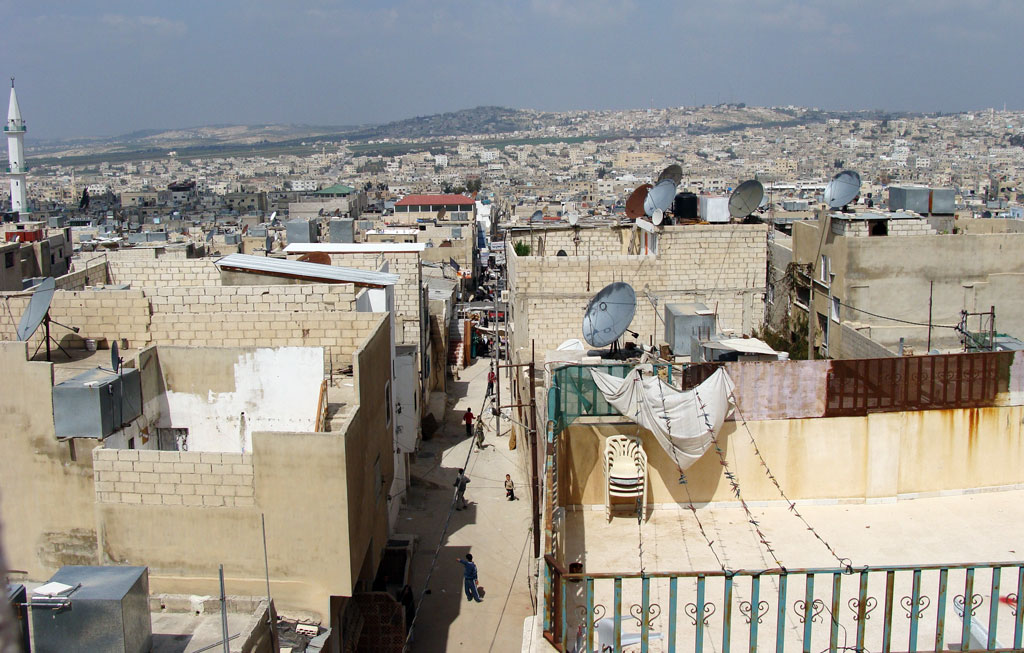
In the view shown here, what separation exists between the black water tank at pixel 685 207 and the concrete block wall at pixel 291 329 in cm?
856

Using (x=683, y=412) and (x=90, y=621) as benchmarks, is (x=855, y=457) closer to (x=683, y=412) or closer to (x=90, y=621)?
(x=683, y=412)

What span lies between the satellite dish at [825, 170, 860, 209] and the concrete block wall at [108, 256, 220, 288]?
1068cm

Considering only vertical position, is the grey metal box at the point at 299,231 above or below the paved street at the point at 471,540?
above

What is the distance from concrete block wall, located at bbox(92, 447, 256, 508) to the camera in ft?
25.1

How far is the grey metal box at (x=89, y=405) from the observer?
7926 millimetres

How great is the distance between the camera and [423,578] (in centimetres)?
1141

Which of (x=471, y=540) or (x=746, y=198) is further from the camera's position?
(x=746, y=198)

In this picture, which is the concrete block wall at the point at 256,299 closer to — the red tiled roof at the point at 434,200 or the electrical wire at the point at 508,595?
the electrical wire at the point at 508,595

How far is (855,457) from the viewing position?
764 cm

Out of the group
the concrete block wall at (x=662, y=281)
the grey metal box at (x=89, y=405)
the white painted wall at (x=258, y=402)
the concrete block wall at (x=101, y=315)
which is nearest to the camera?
the grey metal box at (x=89, y=405)

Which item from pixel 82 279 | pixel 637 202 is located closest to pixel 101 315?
pixel 82 279

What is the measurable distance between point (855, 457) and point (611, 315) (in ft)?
9.87

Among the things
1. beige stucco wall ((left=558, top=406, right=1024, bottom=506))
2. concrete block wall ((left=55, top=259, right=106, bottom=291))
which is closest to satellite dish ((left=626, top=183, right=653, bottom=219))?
concrete block wall ((left=55, top=259, right=106, bottom=291))

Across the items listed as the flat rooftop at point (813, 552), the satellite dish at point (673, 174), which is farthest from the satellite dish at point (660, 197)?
the flat rooftop at point (813, 552)
